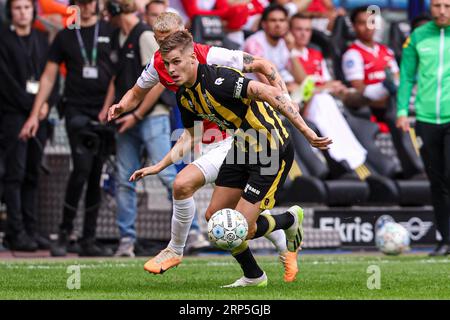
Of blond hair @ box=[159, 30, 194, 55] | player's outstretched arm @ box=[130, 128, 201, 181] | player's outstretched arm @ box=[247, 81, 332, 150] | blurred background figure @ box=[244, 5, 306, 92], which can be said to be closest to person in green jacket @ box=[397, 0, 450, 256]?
blurred background figure @ box=[244, 5, 306, 92]

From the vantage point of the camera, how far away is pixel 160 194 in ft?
48.4

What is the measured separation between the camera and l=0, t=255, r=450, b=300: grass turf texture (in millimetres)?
8922

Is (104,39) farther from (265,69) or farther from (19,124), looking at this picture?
(265,69)

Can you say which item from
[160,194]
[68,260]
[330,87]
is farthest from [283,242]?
[330,87]

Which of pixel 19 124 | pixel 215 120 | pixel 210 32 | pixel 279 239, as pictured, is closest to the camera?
pixel 215 120

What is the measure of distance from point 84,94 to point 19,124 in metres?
0.91

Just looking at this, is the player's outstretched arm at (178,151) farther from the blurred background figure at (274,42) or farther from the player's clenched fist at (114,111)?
the blurred background figure at (274,42)

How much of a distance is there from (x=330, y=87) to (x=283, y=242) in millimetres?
5899

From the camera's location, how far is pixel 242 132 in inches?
386

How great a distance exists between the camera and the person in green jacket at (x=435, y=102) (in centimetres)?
1360

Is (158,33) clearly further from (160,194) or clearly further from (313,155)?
(313,155)

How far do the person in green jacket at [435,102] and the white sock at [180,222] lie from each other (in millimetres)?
4140

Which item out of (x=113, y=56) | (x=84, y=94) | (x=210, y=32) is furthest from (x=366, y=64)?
(x=84, y=94)

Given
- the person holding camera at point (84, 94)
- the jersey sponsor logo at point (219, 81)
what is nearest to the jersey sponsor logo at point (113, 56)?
the person holding camera at point (84, 94)
